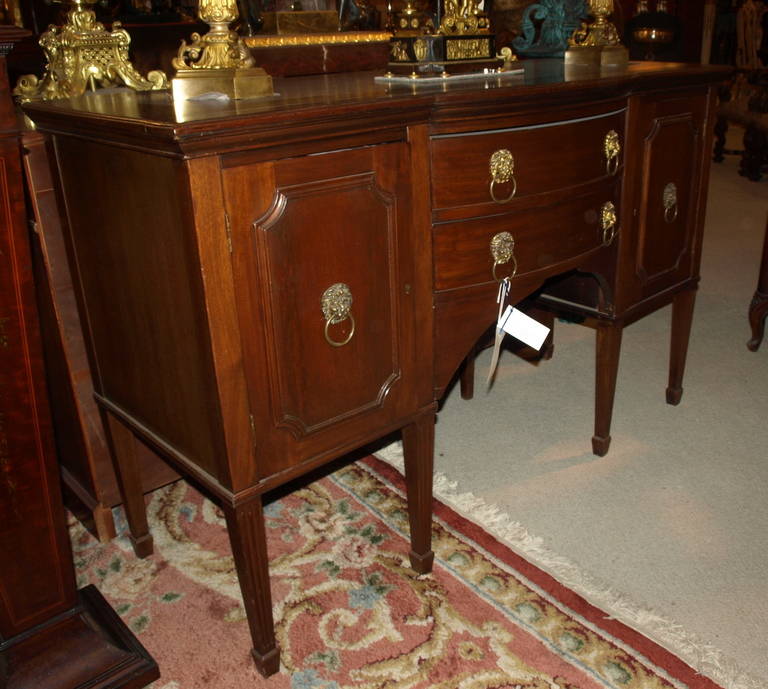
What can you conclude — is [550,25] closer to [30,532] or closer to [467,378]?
[467,378]

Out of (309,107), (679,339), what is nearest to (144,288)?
(309,107)

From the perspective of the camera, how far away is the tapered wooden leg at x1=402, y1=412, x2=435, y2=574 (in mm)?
1401

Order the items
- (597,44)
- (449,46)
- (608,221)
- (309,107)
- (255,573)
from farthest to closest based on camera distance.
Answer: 1. (597,44)
2. (608,221)
3. (449,46)
4. (255,573)
5. (309,107)

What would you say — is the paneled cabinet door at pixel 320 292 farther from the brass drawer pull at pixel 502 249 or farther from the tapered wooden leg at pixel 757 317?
the tapered wooden leg at pixel 757 317

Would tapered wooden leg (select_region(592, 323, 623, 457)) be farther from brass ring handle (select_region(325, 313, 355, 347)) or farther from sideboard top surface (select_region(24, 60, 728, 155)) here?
brass ring handle (select_region(325, 313, 355, 347))

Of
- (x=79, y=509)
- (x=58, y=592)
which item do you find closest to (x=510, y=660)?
(x=58, y=592)

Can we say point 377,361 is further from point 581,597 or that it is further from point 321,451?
point 581,597

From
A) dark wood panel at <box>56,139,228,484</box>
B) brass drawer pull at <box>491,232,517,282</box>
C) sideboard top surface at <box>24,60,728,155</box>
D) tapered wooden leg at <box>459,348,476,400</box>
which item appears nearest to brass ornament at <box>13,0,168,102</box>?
sideboard top surface at <box>24,60,728,155</box>

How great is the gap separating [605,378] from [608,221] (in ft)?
1.39

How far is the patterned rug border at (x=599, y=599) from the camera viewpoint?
1.29 m

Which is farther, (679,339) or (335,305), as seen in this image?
(679,339)

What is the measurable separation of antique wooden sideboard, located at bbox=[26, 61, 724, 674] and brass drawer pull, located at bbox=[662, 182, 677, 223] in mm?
236

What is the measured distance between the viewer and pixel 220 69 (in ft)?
3.88

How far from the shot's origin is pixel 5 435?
1.16 m
